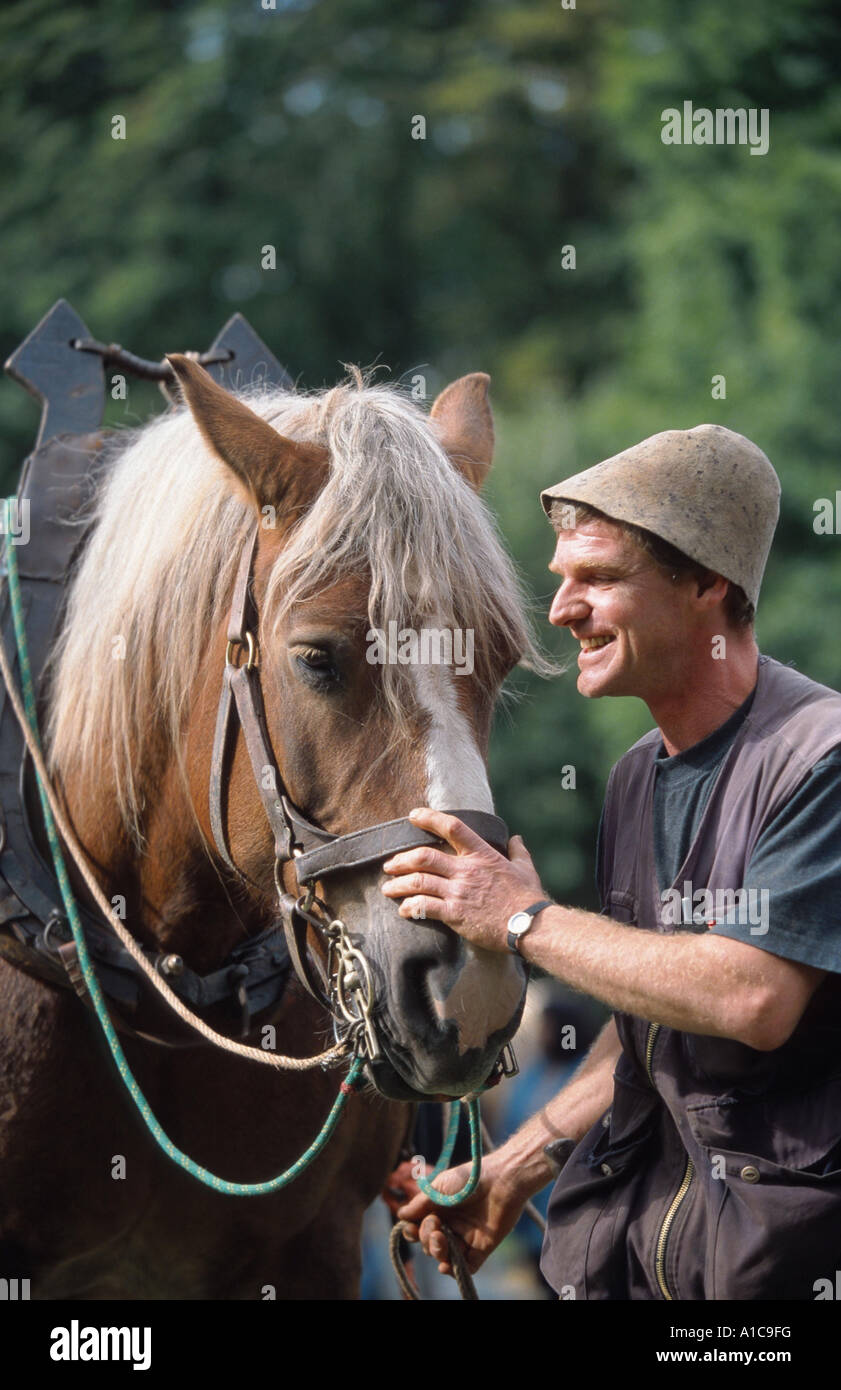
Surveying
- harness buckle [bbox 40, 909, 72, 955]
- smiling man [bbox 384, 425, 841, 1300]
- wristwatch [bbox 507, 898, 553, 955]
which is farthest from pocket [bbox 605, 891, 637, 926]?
harness buckle [bbox 40, 909, 72, 955]

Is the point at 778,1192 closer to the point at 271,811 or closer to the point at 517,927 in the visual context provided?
the point at 517,927

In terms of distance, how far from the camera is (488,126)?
18141 millimetres

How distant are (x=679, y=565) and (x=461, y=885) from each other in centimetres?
66

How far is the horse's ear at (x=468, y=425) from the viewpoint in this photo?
9.82 ft

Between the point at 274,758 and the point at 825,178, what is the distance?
10.5 meters

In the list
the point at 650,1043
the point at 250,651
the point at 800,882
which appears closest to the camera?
the point at 800,882

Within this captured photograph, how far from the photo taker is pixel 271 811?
259 cm

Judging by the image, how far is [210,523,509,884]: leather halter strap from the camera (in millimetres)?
2383

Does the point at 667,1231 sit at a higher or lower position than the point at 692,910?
lower

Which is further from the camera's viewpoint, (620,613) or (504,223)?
(504,223)

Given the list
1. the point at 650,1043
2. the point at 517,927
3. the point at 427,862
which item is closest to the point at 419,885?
the point at 427,862

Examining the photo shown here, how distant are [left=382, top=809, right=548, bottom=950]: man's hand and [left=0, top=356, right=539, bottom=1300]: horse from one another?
0.05 m

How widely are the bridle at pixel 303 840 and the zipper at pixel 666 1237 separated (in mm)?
568

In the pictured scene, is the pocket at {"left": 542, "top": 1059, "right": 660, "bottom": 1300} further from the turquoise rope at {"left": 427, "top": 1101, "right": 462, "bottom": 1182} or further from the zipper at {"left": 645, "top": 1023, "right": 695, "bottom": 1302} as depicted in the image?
the turquoise rope at {"left": 427, "top": 1101, "right": 462, "bottom": 1182}
